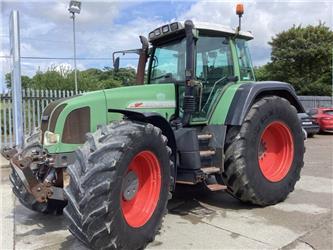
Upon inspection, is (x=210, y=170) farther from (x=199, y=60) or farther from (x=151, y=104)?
(x=199, y=60)

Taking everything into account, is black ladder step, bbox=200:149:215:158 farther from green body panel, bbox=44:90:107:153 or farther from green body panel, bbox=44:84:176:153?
green body panel, bbox=44:90:107:153

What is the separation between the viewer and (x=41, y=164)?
14.5 ft

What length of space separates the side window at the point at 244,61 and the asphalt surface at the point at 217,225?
75.7 inches

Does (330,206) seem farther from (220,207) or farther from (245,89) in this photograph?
(245,89)

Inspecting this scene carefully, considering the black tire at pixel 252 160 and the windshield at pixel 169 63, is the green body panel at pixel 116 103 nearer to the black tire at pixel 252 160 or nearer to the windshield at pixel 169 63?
the windshield at pixel 169 63

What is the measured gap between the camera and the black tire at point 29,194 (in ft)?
15.3

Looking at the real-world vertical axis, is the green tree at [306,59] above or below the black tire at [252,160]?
above

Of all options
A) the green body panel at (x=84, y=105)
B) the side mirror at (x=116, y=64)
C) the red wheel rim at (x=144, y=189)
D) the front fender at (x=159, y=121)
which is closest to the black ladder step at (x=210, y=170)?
the front fender at (x=159, y=121)

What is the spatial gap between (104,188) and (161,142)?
97 centimetres

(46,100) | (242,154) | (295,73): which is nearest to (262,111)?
(242,154)

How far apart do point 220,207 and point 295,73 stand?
30381 mm

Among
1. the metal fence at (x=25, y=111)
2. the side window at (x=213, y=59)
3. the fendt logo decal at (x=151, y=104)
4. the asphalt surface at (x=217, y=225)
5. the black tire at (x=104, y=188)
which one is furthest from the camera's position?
the metal fence at (x=25, y=111)

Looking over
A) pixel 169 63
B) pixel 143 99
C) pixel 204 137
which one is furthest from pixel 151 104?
pixel 169 63

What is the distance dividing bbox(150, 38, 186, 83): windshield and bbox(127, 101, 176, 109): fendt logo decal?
424 millimetres
